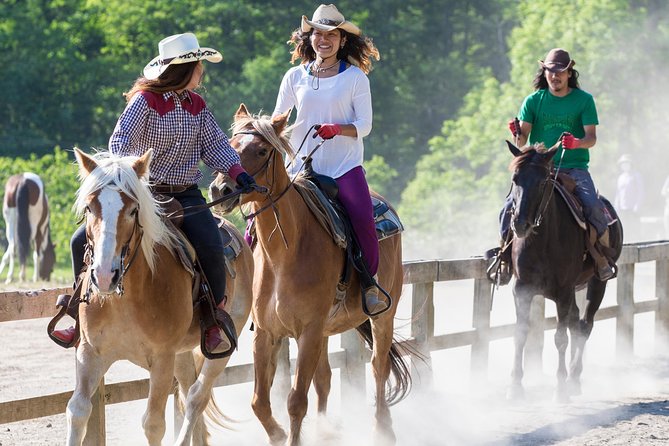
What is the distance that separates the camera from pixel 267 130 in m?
6.96

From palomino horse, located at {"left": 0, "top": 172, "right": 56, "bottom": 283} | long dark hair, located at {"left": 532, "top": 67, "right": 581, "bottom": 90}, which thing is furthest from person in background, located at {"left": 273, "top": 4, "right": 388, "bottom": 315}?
palomino horse, located at {"left": 0, "top": 172, "right": 56, "bottom": 283}

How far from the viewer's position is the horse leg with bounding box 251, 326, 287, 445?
282 inches

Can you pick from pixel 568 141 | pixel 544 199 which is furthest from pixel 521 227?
pixel 568 141

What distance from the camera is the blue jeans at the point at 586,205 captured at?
10430 millimetres

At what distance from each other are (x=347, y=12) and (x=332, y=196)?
4218 centimetres

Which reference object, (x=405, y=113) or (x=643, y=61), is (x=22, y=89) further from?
(x=643, y=61)

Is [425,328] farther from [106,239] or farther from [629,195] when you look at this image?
[629,195]

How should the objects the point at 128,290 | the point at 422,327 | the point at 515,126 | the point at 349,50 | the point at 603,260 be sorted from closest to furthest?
the point at 128,290 < the point at 349,50 < the point at 422,327 < the point at 515,126 < the point at 603,260

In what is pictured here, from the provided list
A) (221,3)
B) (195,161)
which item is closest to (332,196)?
→ (195,161)

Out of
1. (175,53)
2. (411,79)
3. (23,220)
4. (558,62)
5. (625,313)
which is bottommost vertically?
(625,313)

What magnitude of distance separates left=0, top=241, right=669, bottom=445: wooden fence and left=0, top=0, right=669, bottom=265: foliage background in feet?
47.2

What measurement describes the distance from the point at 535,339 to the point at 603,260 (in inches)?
46.5

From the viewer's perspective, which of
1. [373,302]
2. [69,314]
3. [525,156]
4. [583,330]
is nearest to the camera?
[69,314]

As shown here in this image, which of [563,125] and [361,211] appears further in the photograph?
[563,125]
